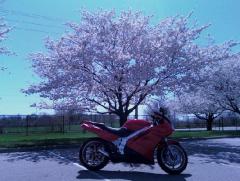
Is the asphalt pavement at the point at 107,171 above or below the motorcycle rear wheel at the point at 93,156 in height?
below

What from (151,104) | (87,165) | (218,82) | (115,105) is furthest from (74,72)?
(218,82)

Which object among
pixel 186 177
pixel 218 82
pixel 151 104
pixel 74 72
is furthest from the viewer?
pixel 218 82

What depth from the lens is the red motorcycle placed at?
995 centimetres

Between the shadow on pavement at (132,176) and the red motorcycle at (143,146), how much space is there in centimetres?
26

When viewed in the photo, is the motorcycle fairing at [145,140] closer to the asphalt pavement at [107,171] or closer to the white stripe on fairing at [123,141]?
the white stripe on fairing at [123,141]

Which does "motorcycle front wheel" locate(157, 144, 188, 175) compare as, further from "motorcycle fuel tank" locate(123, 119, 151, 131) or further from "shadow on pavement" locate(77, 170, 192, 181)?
"motorcycle fuel tank" locate(123, 119, 151, 131)

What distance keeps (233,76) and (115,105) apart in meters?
12.6

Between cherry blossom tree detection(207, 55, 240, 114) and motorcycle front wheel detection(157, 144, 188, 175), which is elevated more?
cherry blossom tree detection(207, 55, 240, 114)

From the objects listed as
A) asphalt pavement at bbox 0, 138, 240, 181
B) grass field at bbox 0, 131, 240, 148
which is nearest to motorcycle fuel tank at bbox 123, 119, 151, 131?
asphalt pavement at bbox 0, 138, 240, 181

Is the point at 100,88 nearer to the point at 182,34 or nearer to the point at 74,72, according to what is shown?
the point at 74,72

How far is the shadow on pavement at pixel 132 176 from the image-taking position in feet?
30.3

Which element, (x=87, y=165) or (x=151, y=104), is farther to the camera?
(x=151, y=104)

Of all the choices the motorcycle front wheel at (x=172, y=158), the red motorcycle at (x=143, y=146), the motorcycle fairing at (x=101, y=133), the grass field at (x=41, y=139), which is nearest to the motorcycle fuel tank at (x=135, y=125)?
the red motorcycle at (x=143, y=146)

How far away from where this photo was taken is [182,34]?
70.7 ft
